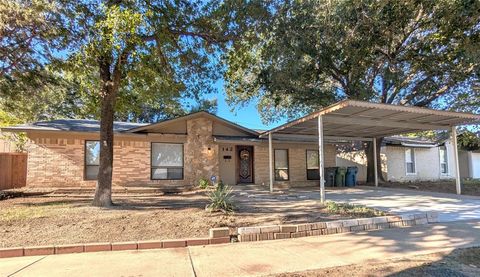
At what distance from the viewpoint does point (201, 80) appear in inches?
493

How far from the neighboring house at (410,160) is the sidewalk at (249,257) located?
15043 mm

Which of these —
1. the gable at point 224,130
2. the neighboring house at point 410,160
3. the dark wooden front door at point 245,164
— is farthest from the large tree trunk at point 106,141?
the neighboring house at point 410,160

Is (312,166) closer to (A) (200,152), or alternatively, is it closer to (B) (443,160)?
(A) (200,152)

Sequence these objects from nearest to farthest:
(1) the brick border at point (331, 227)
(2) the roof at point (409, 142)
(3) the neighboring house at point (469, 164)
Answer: (1) the brick border at point (331, 227)
(2) the roof at point (409, 142)
(3) the neighboring house at point (469, 164)

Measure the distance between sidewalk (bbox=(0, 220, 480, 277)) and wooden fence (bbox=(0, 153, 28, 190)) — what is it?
11.2m

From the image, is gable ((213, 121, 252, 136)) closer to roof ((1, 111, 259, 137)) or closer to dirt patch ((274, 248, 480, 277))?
roof ((1, 111, 259, 137))

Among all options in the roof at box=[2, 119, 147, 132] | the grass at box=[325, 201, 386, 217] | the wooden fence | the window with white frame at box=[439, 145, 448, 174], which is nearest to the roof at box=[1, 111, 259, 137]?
the roof at box=[2, 119, 147, 132]

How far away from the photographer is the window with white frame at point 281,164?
17.8 meters

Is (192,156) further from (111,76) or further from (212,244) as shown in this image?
(212,244)

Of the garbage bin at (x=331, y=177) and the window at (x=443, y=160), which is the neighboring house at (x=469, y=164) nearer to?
the window at (x=443, y=160)

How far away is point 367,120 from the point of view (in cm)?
1216

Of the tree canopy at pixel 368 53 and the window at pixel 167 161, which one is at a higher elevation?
the tree canopy at pixel 368 53

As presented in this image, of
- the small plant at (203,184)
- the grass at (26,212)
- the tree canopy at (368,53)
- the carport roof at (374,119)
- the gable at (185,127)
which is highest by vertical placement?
the tree canopy at (368,53)

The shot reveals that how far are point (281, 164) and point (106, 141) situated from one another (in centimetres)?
1046
